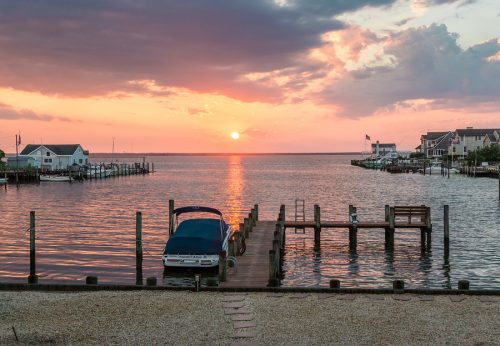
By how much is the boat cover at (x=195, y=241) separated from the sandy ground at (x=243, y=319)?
24.2ft

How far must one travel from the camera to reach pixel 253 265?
77.7 ft

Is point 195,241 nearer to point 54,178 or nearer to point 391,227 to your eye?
point 391,227

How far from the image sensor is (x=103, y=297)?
17203 millimetres

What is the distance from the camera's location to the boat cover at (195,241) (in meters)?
25.2

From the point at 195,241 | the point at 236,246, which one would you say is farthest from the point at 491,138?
the point at 195,241

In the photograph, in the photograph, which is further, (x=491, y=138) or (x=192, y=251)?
(x=491, y=138)

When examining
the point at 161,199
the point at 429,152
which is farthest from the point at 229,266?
the point at 429,152

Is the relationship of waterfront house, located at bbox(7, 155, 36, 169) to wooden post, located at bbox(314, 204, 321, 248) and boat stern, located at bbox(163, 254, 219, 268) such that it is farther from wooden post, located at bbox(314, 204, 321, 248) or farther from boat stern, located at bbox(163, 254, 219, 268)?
boat stern, located at bbox(163, 254, 219, 268)

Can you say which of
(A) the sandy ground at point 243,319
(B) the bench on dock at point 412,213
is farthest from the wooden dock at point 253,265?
(B) the bench on dock at point 412,213

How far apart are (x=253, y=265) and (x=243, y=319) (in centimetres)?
892

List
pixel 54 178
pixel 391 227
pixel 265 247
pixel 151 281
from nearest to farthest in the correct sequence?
pixel 151 281 → pixel 265 247 → pixel 391 227 → pixel 54 178

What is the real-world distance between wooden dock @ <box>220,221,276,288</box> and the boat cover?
1.37 meters

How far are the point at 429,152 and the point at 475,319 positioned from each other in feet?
632

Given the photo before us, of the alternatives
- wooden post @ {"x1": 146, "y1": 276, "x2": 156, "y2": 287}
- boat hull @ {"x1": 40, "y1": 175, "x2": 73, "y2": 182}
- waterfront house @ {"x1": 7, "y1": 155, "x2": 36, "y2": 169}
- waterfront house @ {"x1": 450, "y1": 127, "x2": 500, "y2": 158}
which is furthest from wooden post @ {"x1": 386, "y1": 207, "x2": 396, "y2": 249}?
waterfront house @ {"x1": 450, "y1": 127, "x2": 500, "y2": 158}
